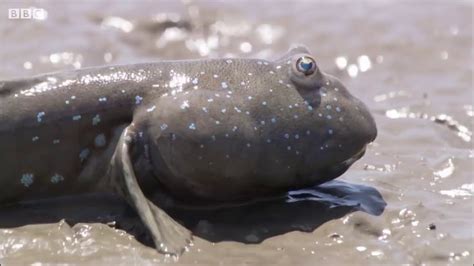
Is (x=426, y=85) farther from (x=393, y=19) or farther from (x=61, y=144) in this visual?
(x=61, y=144)

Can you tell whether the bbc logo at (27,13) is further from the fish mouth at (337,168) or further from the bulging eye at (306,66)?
the fish mouth at (337,168)

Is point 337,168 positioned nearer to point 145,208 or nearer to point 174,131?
point 174,131

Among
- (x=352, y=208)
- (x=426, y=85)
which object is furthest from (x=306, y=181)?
(x=426, y=85)

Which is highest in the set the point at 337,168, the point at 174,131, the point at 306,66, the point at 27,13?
the point at 27,13

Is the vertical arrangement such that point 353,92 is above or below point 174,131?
below

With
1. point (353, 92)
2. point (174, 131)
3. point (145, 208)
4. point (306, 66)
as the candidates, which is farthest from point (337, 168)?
point (353, 92)

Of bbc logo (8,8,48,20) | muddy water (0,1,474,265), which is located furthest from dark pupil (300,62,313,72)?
bbc logo (8,8,48,20)

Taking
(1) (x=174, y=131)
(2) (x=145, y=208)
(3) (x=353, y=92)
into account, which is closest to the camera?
(2) (x=145, y=208)
